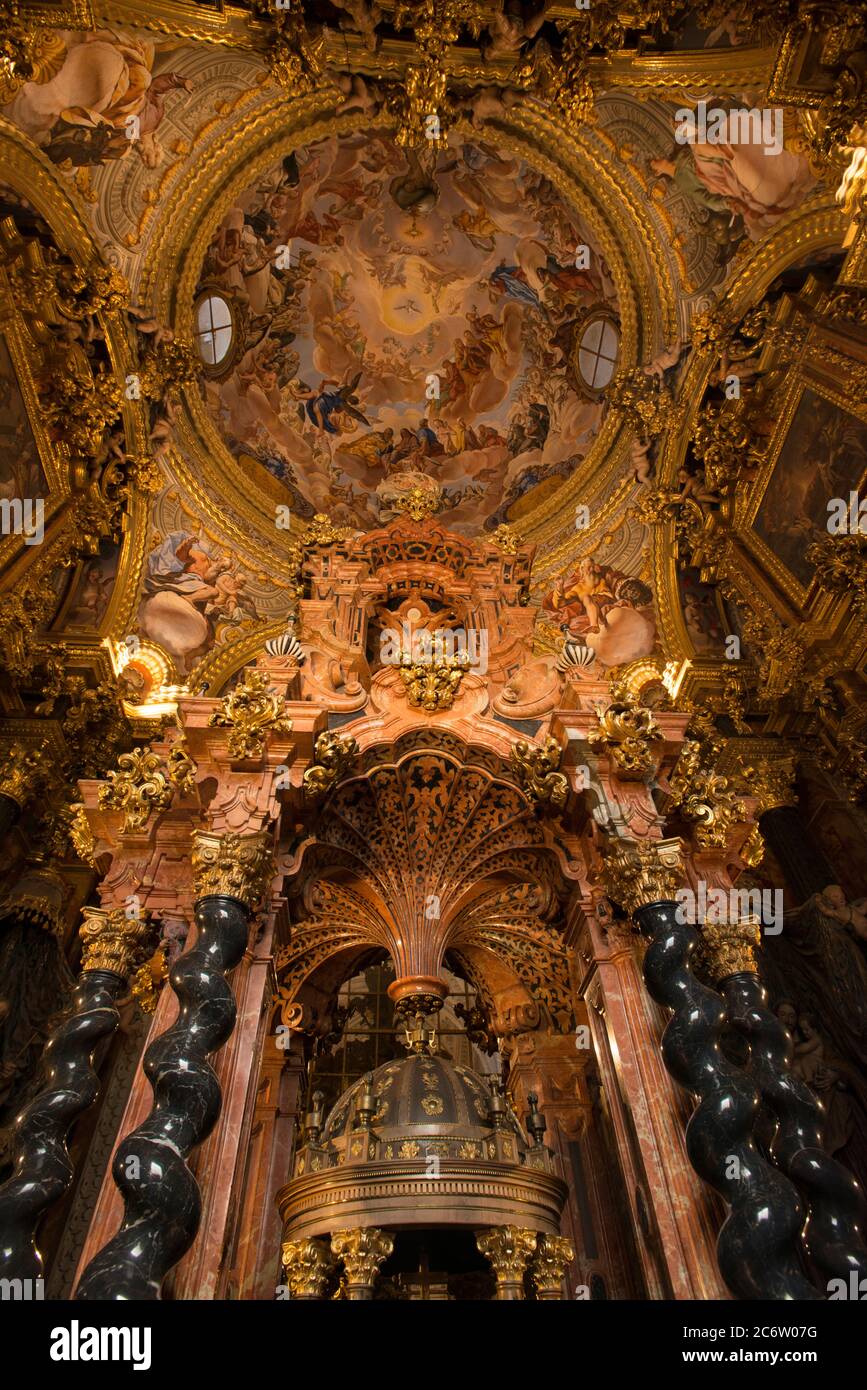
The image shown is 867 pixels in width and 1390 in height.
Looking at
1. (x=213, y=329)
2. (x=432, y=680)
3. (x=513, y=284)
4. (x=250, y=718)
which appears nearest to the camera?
(x=250, y=718)

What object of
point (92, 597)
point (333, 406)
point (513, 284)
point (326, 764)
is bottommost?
point (326, 764)

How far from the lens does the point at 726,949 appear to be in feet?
21.5

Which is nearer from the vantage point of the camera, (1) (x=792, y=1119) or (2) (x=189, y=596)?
(1) (x=792, y=1119)

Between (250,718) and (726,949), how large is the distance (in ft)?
14.7

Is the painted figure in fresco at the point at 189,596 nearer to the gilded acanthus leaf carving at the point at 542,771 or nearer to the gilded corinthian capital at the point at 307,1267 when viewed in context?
the gilded acanthus leaf carving at the point at 542,771

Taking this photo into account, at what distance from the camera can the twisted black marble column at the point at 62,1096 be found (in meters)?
4.86

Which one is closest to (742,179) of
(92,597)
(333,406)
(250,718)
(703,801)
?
(333,406)

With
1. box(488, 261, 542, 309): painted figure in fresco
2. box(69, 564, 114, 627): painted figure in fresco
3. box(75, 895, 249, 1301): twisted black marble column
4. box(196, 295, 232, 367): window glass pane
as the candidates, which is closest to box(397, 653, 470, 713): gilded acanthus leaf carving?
box(75, 895, 249, 1301): twisted black marble column

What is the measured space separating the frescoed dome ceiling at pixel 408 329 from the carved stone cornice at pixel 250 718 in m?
7.12

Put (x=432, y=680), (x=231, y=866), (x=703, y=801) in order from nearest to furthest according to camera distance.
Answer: (x=231, y=866)
(x=703, y=801)
(x=432, y=680)

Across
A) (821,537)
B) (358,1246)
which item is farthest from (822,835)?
(358,1246)

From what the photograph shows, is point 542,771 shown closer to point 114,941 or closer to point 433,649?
point 433,649

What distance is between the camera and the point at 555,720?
25.8ft
